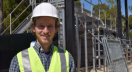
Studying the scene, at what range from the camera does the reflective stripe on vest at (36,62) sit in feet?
5.14

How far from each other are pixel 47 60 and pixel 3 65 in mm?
4142

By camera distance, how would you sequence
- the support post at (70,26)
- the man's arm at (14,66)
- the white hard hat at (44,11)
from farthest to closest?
the support post at (70,26) → the white hard hat at (44,11) → the man's arm at (14,66)

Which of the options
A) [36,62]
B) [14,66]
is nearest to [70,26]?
[36,62]

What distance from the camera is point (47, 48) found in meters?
1.73

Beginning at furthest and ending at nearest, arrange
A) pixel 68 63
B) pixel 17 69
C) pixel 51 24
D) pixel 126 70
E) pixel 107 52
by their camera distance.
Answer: pixel 126 70
pixel 107 52
pixel 68 63
pixel 51 24
pixel 17 69

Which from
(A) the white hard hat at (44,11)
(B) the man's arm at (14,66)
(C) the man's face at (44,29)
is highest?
(A) the white hard hat at (44,11)

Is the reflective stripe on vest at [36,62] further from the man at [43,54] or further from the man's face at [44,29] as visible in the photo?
the man's face at [44,29]

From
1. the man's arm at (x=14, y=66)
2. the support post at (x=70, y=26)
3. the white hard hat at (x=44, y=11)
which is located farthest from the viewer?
the support post at (x=70, y=26)

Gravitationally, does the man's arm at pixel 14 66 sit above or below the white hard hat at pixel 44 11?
below

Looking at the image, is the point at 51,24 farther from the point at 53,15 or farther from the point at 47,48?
the point at 47,48

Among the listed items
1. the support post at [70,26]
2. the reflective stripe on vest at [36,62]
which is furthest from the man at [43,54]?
the support post at [70,26]

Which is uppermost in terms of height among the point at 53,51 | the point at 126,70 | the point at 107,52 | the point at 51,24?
the point at 51,24

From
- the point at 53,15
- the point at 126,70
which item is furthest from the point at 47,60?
the point at 126,70

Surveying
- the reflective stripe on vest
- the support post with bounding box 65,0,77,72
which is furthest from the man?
the support post with bounding box 65,0,77,72
